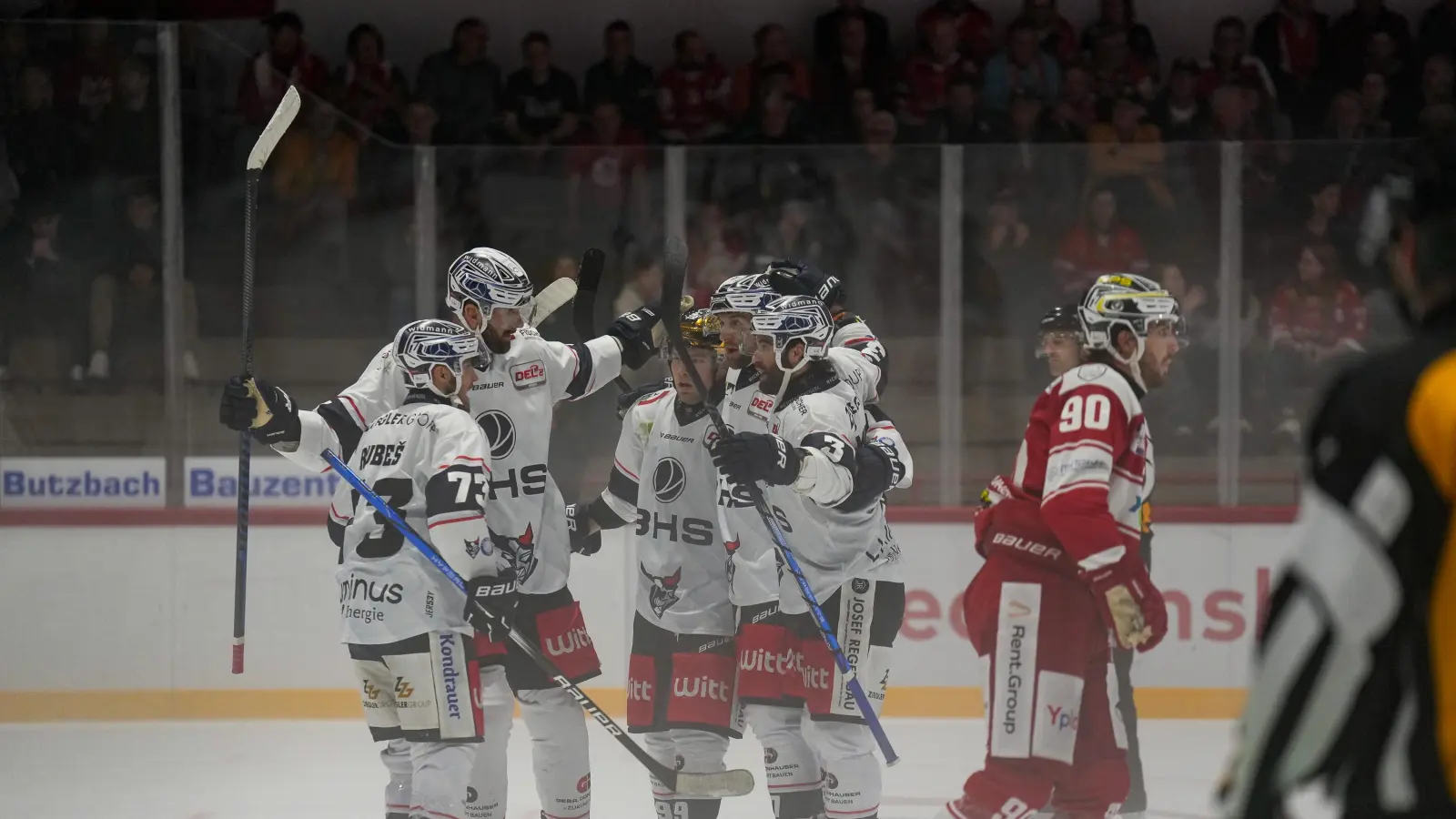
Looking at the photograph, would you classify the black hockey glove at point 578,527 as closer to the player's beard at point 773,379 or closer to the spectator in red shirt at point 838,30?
the player's beard at point 773,379

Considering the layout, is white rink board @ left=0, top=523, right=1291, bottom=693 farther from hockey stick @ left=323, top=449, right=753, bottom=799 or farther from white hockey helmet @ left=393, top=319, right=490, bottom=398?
white hockey helmet @ left=393, top=319, right=490, bottom=398

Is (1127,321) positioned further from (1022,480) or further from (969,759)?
(969,759)

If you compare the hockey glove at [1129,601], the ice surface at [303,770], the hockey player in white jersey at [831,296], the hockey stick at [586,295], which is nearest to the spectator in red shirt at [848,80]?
the ice surface at [303,770]

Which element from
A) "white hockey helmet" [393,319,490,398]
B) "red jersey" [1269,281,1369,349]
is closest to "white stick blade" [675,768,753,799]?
"white hockey helmet" [393,319,490,398]

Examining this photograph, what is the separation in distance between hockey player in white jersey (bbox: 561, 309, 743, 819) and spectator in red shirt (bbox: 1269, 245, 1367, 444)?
302cm

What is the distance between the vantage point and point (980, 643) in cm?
344

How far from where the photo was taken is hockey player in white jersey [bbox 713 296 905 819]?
338 cm

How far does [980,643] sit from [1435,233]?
6.90 feet

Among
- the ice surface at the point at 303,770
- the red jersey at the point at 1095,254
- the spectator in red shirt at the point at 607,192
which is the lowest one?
the ice surface at the point at 303,770

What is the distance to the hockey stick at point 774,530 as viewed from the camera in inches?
139

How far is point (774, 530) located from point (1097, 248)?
2.97 metres

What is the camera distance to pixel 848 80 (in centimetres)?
791

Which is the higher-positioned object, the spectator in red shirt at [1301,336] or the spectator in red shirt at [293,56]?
the spectator in red shirt at [293,56]

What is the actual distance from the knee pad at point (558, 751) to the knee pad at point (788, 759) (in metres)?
0.47
